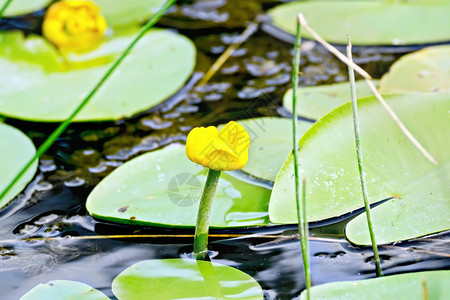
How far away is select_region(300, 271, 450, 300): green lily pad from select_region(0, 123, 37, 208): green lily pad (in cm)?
61

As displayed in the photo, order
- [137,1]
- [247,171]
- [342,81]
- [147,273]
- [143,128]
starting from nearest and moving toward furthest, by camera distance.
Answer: [147,273]
[247,171]
[143,128]
[342,81]
[137,1]

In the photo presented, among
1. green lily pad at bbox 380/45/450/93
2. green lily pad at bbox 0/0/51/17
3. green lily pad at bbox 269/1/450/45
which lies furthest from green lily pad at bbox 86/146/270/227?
green lily pad at bbox 0/0/51/17

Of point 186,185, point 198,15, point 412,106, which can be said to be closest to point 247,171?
point 186,185

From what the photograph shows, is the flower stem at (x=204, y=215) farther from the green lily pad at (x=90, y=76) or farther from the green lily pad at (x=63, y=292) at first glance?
the green lily pad at (x=90, y=76)

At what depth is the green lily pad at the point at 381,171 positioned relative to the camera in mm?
929

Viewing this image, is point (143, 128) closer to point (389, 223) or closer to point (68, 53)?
point (68, 53)

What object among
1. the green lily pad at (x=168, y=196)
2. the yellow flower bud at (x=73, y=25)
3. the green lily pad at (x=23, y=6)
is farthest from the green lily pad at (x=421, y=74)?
the green lily pad at (x=23, y=6)

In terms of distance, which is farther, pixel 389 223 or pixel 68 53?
pixel 68 53

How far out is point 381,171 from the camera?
1.00 meters

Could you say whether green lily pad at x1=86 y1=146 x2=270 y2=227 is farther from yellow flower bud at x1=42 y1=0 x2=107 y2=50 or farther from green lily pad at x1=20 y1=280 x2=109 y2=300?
yellow flower bud at x1=42 y1=0 x2=107 y2=50

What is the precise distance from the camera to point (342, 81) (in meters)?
1.49

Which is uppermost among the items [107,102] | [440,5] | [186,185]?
[440,5]

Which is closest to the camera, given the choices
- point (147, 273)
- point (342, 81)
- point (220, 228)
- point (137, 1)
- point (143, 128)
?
point (147, 273)

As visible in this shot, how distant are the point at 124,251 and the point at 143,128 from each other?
1.48 feet
